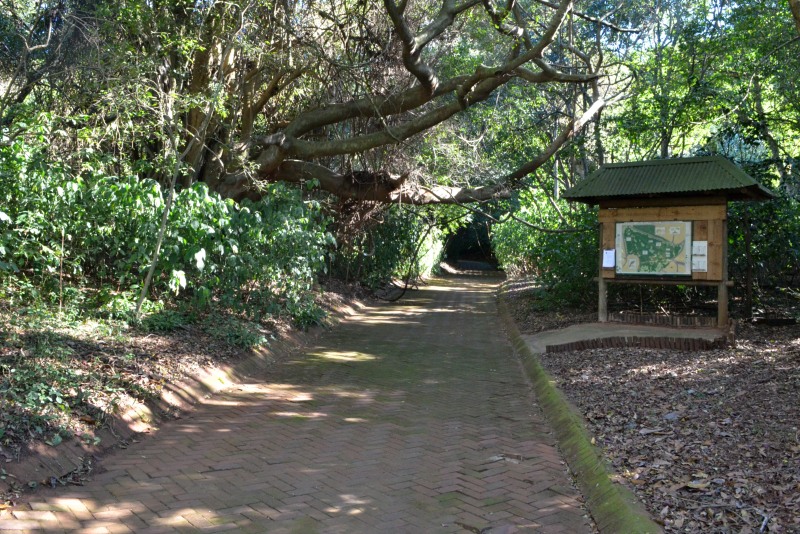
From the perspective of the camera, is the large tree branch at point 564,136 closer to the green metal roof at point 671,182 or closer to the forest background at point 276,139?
the forest background at point 276,139

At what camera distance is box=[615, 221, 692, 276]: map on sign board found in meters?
12.1

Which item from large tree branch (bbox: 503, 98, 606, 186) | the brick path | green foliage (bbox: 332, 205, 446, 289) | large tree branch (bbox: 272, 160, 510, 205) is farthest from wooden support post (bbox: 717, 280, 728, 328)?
green foliage (bbox: 332, 205, 446, 289)

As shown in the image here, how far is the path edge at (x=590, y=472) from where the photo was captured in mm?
4566

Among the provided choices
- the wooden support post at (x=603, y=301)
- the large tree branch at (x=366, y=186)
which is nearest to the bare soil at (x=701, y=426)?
the wooden support post at (x=603, y=301)

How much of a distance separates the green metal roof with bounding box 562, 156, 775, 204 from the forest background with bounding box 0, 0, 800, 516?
836 millimetres

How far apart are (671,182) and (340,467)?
8700 millimetres

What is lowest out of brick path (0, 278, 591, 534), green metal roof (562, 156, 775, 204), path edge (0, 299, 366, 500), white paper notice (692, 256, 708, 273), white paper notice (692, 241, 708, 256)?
brick path (0, 278, 591, 534)

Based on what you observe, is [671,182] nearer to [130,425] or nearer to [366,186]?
[366,186]

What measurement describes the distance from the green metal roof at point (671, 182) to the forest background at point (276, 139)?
0.84 m

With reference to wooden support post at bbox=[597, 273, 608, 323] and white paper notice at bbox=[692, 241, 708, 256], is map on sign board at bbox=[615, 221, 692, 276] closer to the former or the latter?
white paper notice at bbox=[692, 241, 708, 256]

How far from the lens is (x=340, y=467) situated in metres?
5.89

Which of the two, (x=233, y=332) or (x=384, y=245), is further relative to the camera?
(x=384, y=245)

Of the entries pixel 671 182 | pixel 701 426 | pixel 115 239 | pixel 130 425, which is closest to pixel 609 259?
pixel 671 182

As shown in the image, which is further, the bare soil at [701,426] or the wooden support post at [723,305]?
the wooden support post at [723,305]
